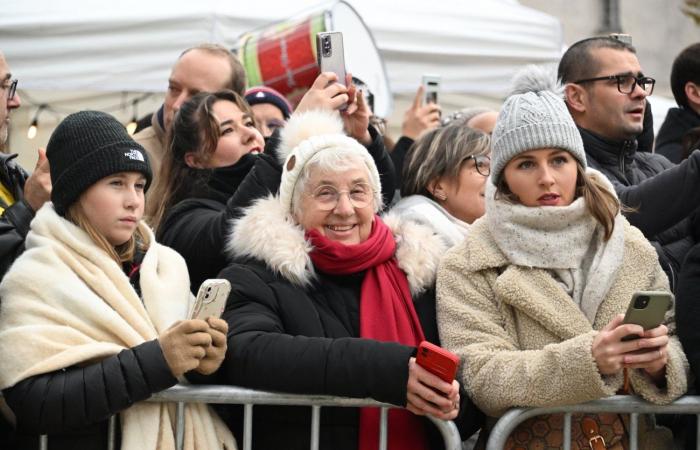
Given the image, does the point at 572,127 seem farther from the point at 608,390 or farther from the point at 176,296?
the point at 176,296

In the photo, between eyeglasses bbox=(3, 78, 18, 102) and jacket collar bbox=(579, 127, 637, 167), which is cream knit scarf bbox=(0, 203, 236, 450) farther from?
jacket collar bbox=(579, 127, 637, 167)

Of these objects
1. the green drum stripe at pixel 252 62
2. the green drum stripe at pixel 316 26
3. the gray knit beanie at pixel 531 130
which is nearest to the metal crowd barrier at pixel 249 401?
the gray knit beanie at pixel 531 130

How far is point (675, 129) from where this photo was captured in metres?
5.80

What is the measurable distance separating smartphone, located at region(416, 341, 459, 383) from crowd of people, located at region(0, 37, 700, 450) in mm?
33

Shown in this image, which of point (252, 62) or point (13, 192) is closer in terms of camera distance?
point (13, 192)

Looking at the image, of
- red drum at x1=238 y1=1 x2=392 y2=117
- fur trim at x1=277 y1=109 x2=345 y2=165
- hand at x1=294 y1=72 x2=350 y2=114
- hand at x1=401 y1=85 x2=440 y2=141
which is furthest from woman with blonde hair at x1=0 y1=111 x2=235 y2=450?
red drum at x1=238 y1=1 x2=392 y2=117

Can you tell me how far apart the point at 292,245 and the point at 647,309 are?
1071 mm

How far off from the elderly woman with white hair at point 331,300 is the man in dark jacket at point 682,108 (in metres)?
2.12

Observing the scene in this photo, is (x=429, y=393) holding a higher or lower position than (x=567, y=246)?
lower

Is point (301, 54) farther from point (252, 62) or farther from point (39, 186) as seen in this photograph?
point (39, 186)

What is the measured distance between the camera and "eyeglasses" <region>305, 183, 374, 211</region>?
12.9ft

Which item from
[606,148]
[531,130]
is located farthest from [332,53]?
[606,148]

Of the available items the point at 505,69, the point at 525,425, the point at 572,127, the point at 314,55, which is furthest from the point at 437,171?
the point at 505,69

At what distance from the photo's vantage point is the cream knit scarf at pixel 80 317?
346cm
